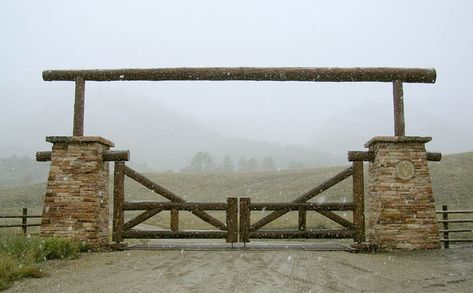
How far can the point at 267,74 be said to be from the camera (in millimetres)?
9672

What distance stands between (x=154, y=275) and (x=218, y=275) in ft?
3.20

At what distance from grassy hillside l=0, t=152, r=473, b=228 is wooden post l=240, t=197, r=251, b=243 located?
43.3 ft

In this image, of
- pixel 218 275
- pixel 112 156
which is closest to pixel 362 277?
pixel 218 275

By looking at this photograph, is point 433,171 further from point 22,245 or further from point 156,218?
point 22,245

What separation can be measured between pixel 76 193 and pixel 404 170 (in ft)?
23.5

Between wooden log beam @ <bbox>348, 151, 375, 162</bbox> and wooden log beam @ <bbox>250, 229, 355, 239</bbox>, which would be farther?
wooden log beam @ <bbox>348, 151, 375, 162</bbox>

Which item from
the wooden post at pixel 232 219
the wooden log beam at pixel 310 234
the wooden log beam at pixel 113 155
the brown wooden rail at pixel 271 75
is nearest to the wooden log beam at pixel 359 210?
the wooden log beam at pixel 310 234

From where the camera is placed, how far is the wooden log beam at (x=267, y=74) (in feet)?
31.4

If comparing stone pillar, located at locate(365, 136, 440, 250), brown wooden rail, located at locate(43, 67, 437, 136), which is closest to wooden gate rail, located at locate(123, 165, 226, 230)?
brown wooden rail, located at locate(43, 67, 437, 136)

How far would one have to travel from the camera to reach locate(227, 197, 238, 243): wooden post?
9570mm

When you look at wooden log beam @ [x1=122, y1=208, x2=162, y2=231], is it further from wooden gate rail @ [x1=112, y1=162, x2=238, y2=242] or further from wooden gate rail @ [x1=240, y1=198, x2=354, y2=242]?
wooden gate rail @ [x1=240, y1=198, x2=354, y2=242]

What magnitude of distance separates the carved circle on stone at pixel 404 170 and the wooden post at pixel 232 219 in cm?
361

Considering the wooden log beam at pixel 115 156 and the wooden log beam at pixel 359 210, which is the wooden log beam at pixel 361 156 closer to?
the wooden log beam at pixel 359 210

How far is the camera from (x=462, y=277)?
21.0 ft
